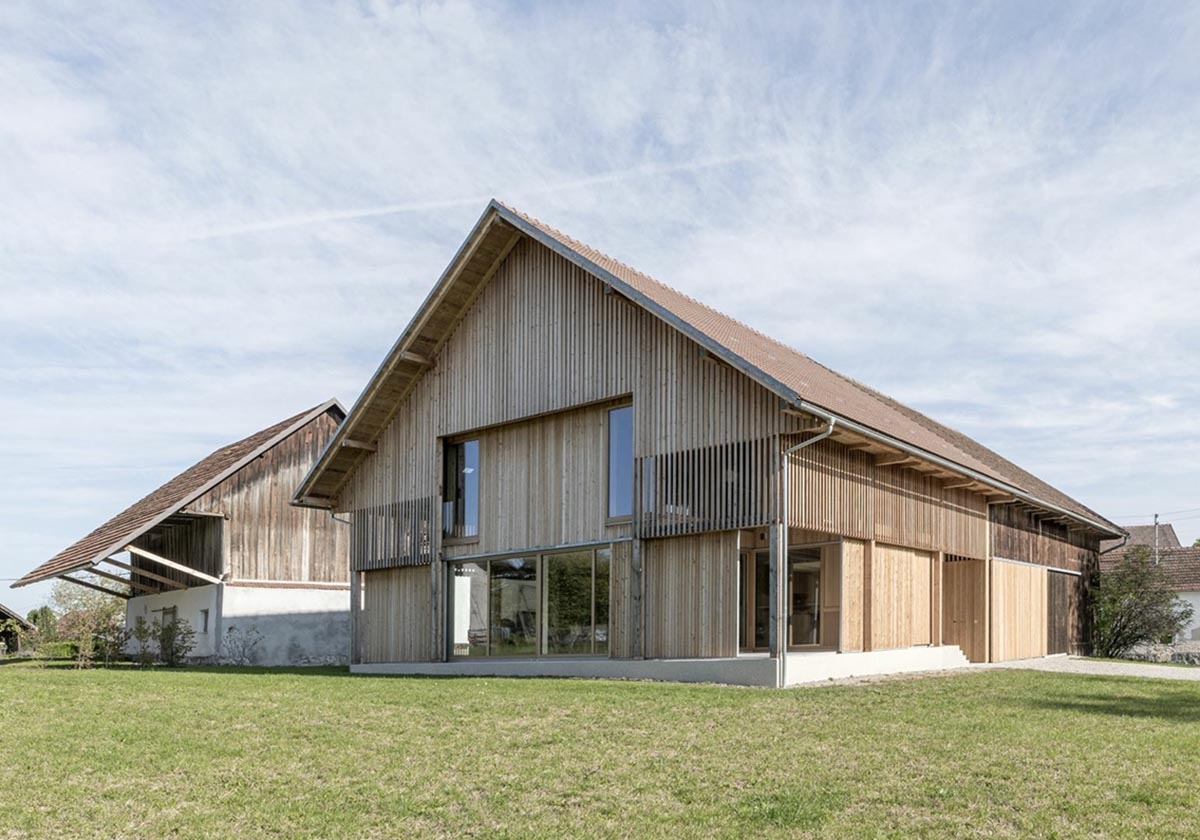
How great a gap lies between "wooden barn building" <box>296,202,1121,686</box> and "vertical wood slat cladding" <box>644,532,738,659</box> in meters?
0.03

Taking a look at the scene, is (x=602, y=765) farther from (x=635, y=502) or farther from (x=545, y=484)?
(x=545, y=484)

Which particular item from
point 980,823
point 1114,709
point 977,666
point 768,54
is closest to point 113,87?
point 768,54

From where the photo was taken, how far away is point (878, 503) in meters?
18.0

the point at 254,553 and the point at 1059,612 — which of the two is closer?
the point at 1059,612

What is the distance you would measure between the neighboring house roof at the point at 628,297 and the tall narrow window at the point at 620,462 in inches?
80.5

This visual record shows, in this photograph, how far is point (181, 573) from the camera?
31.0 m

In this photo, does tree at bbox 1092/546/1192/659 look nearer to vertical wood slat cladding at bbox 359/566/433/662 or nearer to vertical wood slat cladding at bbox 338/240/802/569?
vertical wood slat cladding at bbox 338/240/802/569

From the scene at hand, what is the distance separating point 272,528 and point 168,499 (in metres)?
2.68

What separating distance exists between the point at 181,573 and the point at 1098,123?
25791mm

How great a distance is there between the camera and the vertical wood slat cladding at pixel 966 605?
21938 mm

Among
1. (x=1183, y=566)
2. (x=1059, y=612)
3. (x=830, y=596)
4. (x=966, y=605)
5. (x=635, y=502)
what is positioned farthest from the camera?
(x=1183, y=566)

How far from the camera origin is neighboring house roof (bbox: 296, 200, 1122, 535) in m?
16.1

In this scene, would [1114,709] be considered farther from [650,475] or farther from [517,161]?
[517,161]

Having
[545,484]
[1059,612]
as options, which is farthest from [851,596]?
[1059,612]
